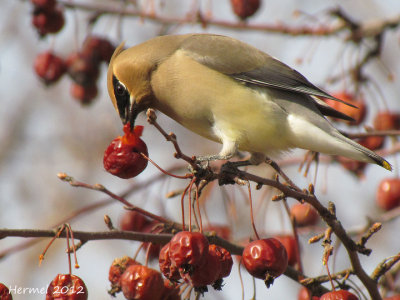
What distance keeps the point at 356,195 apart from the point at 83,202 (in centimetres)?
354

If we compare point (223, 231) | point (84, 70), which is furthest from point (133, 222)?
point (84, 70)

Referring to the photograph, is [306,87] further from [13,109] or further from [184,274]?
[13,109]

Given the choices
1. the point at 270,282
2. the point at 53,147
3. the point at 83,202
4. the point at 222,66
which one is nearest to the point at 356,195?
the point at 83,202

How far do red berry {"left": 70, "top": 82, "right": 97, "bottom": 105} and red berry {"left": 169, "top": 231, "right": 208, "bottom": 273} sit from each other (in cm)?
269

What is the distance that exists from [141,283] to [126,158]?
0.60 meters

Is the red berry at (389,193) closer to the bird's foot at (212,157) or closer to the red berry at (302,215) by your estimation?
the red berry at (302,215)

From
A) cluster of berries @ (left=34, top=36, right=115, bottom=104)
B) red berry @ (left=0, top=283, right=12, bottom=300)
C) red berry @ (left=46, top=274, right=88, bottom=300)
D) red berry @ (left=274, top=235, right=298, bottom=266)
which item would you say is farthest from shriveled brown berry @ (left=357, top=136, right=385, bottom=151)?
red berry @ (left=0, top=283, right=12, bottom=300)

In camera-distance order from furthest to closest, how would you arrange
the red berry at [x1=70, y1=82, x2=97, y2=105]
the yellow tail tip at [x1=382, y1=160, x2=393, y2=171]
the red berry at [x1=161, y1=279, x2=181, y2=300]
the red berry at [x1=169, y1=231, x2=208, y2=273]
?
1. the red berry at [x1=70, y1=82, x2=97, y2=105]
2. the yellow tail tip at [x1=382, y1=160, x2=393, y2=171]
3. the red berry at [x1=161, y1=279, x2=181, y2=300]
4. the red berry at [x1=169, y1=231, x2=208, y2=273]

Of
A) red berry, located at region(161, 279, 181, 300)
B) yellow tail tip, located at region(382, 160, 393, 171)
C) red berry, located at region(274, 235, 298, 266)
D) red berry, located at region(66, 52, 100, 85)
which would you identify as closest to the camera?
red berry, located at region(161, 279, 181, 300)

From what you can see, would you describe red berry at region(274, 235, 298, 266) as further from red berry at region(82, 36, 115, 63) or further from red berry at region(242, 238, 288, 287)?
red berry at region(82, 36, 115, 63)

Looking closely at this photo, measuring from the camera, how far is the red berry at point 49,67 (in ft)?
15.7

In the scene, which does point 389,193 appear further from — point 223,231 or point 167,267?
point 167,267

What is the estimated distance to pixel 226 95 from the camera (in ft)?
12.3

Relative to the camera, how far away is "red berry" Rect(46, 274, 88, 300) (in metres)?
2.47
